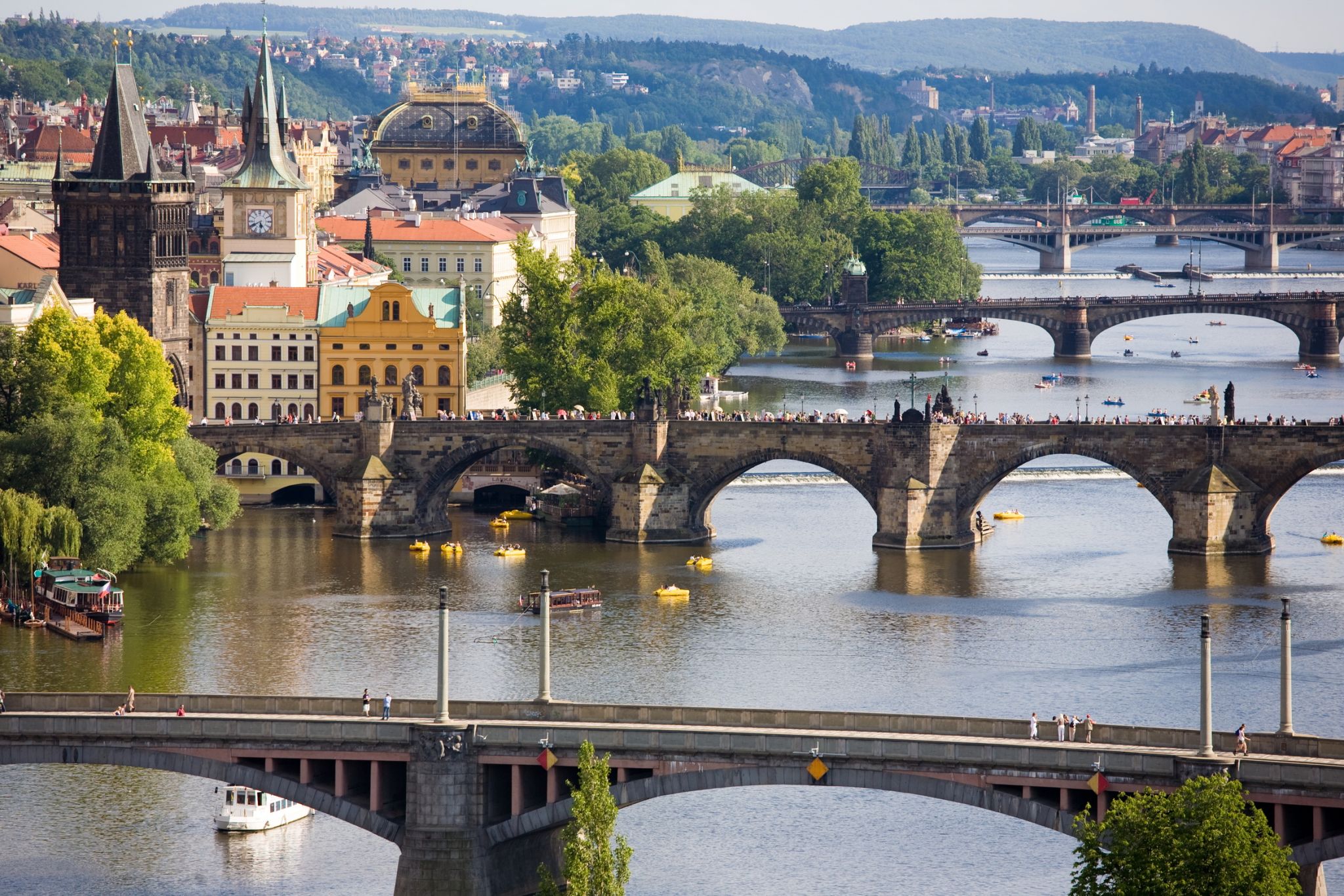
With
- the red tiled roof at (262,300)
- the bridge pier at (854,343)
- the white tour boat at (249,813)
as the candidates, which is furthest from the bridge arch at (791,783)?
the bridge pier at (854,343)

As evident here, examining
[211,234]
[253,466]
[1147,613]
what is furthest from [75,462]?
[211,234]

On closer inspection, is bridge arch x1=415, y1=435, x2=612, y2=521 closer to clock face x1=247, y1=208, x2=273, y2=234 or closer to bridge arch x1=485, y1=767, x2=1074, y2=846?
clock face x1=247, y1=208, x2=273, y2=234

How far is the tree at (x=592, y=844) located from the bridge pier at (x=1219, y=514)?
48.0m

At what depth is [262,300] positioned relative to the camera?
4734 inches

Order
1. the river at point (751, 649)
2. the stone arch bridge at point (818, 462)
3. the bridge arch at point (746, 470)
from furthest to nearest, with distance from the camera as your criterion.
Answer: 1. the bridge arch at point (746, 470)
2. the stone arch bridge at point (818, 462)
3. the river at point (751, 649)

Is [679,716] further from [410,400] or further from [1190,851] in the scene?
[410,400]

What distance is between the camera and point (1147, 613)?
91.3 m

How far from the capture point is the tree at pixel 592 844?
55531 mm

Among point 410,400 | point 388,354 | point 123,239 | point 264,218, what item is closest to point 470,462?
point 410,400

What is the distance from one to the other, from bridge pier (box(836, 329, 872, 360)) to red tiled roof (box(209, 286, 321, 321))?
6385 centimetres

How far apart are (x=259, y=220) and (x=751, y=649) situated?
5155 cm

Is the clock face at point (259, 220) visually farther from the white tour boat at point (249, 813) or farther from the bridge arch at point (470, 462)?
the white tour boat at point (249, 813)

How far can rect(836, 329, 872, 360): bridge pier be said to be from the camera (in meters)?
179

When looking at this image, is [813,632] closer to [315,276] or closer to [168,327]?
[168,327]
